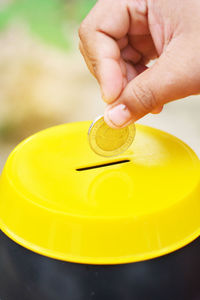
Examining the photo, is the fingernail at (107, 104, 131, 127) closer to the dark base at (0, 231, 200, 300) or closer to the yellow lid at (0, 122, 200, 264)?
the yellow lid at (0, 122, 200, 264)

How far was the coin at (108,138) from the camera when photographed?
61 centimetres

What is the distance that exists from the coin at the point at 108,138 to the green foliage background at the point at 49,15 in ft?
2.84

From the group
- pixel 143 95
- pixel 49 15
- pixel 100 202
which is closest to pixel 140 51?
pixel 143 95

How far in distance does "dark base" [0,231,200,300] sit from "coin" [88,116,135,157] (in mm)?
200

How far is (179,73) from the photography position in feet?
1.78

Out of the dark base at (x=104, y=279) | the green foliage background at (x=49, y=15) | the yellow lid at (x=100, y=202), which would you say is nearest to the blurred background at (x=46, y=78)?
the green foliage background at (x=49, y=15)

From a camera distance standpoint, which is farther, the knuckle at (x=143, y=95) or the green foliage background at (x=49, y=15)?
the green foliage background at (x=49, y=15)

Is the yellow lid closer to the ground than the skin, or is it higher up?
closer to the ground

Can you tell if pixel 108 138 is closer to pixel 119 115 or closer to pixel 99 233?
pixel 119 115

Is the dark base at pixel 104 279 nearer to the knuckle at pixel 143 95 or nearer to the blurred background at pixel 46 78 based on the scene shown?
the knuckle at pixel 143 95

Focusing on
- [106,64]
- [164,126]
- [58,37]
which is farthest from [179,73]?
[58,37]

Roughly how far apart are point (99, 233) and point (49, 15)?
42.1 inches

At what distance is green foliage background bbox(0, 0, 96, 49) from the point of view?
4.40 feet

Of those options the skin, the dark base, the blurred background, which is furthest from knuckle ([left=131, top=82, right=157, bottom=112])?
the blurred background
